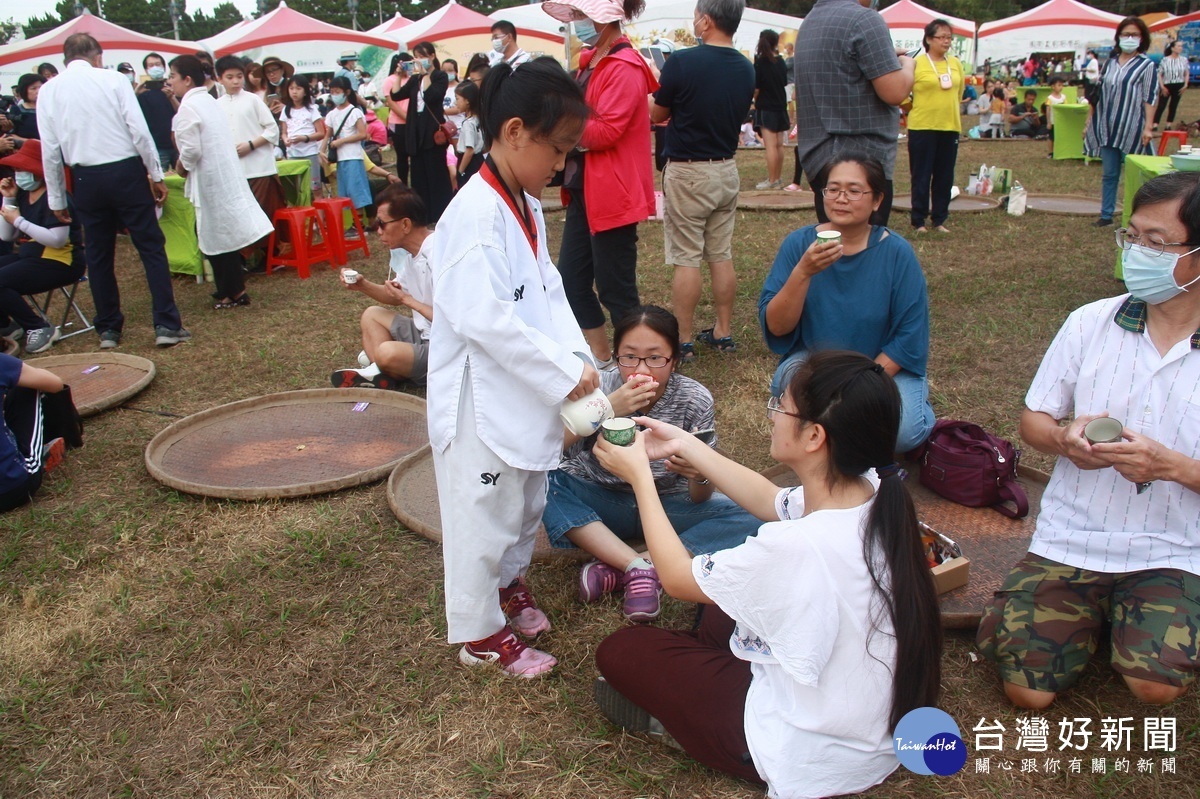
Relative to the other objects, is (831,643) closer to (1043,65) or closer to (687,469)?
(687,469)

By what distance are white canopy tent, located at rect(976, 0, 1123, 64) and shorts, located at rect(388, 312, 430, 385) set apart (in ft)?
82.8

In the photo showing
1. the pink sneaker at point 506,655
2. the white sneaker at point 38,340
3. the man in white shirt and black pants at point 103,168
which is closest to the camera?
the pink sneaker at point 506,655

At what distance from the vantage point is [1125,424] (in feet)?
7.32

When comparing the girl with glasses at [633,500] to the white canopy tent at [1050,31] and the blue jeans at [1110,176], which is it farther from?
the white canopy tent at [1050,31]

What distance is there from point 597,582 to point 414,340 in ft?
7.54

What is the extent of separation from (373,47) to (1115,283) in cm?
2152

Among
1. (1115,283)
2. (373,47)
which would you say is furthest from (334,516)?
(373,47)

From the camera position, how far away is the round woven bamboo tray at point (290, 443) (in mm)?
3541

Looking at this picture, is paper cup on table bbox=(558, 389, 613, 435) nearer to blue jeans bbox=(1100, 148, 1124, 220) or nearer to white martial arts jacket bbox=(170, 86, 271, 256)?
white martial arts jacket bbox=(170, 86, 271, 256)

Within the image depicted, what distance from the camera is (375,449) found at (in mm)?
3867

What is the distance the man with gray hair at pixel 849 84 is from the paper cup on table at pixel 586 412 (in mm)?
2572

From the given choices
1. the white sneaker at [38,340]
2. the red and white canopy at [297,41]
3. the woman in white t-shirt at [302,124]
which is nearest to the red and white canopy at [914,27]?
the red and white canopy at [297,41]

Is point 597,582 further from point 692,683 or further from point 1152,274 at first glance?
point 1152,274

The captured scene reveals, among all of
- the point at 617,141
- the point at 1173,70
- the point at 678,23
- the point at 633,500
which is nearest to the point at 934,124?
the point at 617,141
